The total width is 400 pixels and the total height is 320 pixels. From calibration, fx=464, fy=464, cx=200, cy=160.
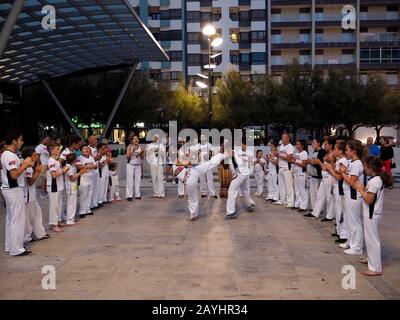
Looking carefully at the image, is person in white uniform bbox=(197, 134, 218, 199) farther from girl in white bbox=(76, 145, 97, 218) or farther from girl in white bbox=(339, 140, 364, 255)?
girl in white bbox=(339, 140, 364, 255)

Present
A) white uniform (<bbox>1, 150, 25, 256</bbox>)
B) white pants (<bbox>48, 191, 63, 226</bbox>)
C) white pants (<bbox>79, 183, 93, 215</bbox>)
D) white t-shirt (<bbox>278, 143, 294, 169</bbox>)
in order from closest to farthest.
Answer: white uniform (<bbox>1, 150, 25, 256</bbox>) < white pants (<bbox>48, 191, 63, 226</bbox>) < white pants (<bbox>79, 183, 93, 215</bbox>) < white t-shirt (<bbox>278, 143, 294, 169</bbox>)

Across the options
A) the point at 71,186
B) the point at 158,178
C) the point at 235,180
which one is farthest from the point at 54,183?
the point at 158,178

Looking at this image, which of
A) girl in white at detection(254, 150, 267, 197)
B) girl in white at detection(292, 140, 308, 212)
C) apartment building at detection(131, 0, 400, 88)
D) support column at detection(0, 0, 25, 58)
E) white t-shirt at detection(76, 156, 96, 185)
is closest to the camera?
support column at detection(0, 0, 25, 58)

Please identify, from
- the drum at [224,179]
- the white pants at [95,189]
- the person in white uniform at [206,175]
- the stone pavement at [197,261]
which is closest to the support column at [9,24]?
the stone pavement at [197,261]

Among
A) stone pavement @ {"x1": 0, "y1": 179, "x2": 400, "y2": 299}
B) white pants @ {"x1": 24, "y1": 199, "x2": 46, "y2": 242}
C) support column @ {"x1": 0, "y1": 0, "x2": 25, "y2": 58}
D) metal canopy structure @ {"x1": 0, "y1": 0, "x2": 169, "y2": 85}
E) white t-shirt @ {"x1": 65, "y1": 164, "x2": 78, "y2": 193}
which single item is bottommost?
stone pavement @ {"x1": 0, "y1": 179, "x2": 400, "y2": 299}

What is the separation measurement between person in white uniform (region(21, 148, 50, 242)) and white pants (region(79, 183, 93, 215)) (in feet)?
6.93

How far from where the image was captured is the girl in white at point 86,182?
37.2 feet

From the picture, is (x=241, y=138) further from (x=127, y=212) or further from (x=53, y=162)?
(x=53, y=162)

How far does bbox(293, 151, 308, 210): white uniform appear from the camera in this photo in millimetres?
11859

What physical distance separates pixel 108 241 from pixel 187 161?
128 inches

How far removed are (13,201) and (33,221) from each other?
4.52ft

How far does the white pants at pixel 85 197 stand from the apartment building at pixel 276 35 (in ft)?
140

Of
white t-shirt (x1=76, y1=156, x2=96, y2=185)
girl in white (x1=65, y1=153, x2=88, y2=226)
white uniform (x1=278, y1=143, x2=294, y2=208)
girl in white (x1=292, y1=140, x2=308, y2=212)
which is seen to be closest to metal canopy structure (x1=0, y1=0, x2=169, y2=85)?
white t-shirt (x1=76, y1=156, x2=96, y2=185)
